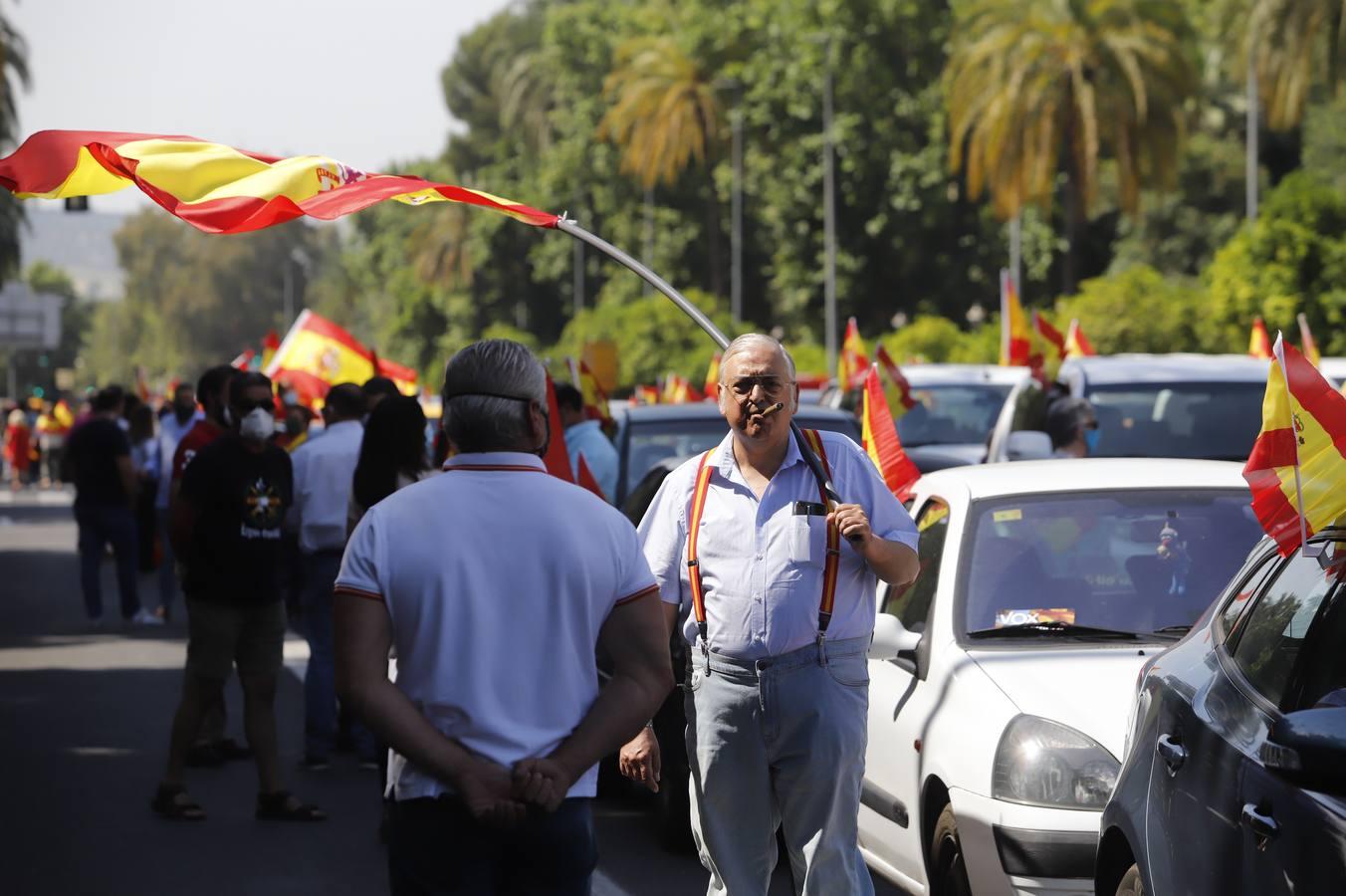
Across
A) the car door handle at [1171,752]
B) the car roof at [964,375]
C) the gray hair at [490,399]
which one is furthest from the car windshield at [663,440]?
the gray hair at [490,399]

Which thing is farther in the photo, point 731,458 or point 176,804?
point 176,804

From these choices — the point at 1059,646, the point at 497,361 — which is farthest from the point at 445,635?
the point at 1059,646

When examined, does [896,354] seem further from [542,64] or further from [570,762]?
[570,762]

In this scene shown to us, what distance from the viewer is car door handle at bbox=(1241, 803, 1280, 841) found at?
3.53 m

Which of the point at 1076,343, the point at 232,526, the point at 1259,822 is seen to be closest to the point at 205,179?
the point at 232,526

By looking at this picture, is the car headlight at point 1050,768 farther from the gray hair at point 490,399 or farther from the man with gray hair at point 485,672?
the gray hair at point 490,399

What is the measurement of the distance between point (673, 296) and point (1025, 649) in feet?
5.46

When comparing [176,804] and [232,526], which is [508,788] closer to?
[232,526]

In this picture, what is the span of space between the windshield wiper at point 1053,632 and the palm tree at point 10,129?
39818 millimetres

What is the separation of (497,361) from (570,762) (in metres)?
0.74

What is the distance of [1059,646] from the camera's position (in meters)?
6.13

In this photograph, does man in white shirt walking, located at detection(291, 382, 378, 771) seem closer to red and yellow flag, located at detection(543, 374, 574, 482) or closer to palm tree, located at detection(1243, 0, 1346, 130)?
red and yellow flag, located at detection(543, 374, 574, 482)

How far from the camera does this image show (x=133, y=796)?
9.38 metres

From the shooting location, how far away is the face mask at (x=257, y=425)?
8734 mm
